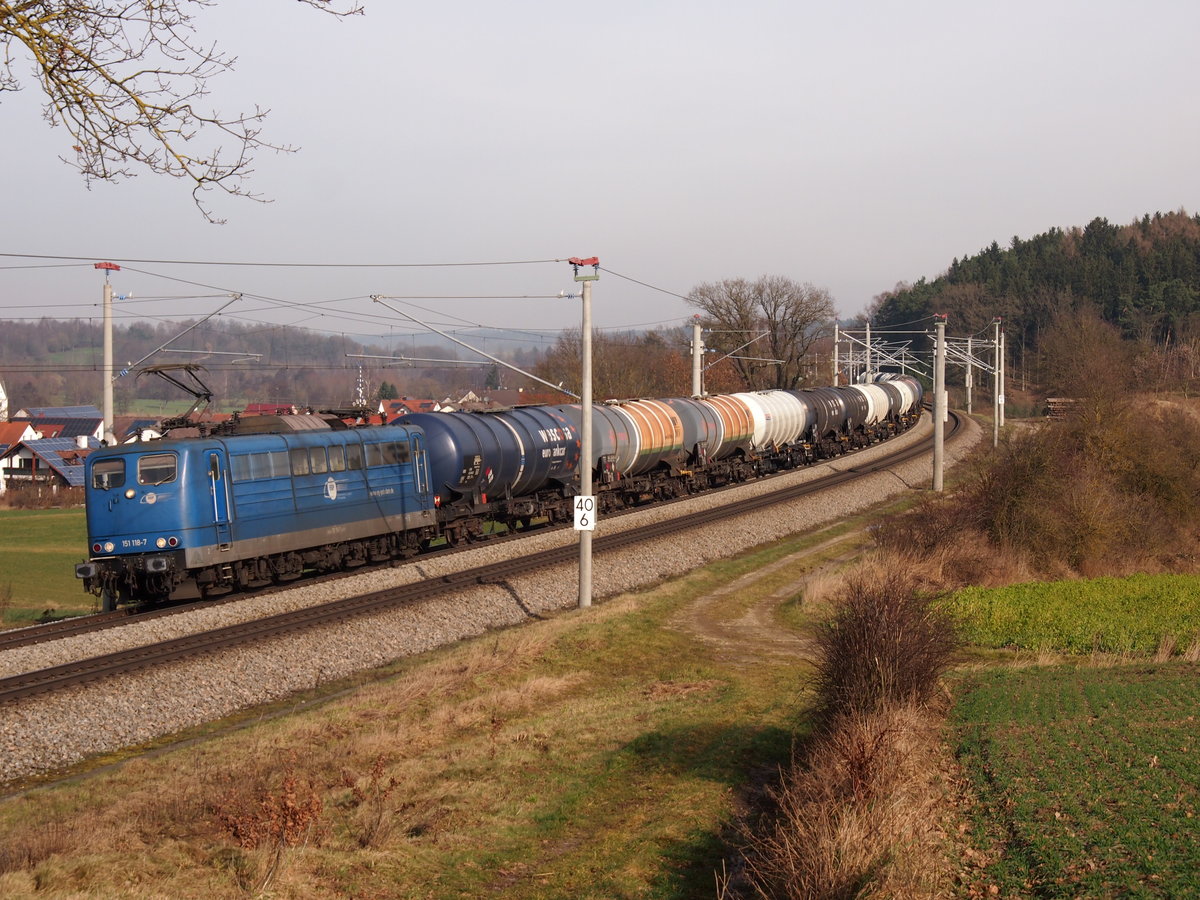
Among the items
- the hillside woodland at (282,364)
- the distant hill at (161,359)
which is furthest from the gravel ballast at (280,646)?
the distant hill at (161,359)

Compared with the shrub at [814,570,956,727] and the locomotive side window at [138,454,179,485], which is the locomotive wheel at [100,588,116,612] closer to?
the locomotive side window at [138,454,179,485]

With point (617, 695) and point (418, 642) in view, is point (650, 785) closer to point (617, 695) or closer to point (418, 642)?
point (617, 695)

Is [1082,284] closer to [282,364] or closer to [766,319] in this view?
[766,319]

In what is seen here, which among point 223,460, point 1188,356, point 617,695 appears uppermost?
point 1188,356

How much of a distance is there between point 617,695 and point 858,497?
2927cm

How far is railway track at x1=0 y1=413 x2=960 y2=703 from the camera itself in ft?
55.4

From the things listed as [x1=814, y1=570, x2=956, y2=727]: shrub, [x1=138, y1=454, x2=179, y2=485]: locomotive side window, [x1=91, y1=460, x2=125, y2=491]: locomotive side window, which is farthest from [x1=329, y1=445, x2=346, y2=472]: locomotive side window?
[x1=814, y1=570, x2=956, y2=727]: shrub

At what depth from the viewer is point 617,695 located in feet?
A: 57.2

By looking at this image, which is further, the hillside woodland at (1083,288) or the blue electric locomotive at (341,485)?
the hillside woodland at (1083,288)

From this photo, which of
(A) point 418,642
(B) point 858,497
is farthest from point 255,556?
(B) point 858,497

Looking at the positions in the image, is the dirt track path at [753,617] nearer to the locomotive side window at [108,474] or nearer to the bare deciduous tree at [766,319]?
the locomotive side window at [108,474]

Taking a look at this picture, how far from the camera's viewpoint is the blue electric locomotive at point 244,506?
71.5 ft

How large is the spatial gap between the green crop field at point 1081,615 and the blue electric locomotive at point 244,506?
14290 millimetres

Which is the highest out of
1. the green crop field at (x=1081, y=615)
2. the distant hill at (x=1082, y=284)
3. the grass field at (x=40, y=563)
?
the distant hill at (x=1082, y=284)
